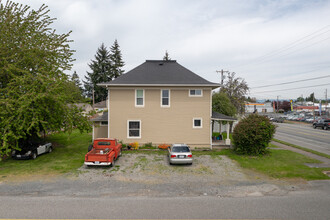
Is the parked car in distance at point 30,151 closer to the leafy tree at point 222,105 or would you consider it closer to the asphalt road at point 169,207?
the asphalt road at point 169,207

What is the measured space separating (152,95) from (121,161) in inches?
263

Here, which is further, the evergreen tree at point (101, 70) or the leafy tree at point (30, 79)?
the evergreen tree at point (101, 70)

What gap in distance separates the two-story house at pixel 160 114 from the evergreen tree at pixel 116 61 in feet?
120

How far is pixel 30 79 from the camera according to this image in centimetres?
1345

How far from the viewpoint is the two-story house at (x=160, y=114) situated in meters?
17.8

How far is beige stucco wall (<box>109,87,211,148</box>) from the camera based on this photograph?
699 inches

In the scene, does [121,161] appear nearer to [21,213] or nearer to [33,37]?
[21,213]

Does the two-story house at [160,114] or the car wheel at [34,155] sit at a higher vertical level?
the two-story house at [160,114]

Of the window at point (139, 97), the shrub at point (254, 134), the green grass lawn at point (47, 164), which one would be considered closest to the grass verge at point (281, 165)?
the shrub at point (254, 134)

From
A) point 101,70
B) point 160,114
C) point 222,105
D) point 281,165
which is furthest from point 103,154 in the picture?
point 101,70

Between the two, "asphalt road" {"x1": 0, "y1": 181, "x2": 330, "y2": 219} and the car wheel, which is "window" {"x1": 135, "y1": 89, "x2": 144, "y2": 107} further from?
"asphalt road" {"x1": 0, "y1": 181, "x2": 330, "y2": 219}

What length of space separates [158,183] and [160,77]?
1086cm

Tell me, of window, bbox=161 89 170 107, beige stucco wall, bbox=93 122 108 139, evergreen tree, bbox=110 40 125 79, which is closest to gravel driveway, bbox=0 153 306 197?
window, bbox=161 89 170 107

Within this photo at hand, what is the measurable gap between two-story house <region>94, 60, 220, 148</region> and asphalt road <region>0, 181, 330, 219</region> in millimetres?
9689
